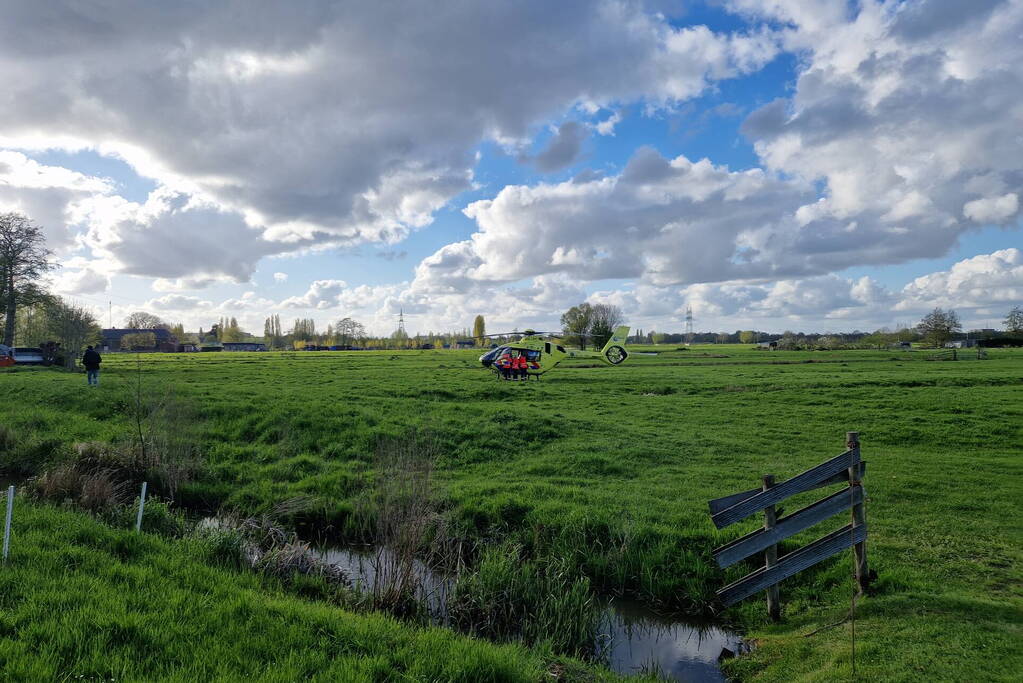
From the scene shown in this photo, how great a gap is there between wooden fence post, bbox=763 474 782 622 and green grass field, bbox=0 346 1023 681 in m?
0.18

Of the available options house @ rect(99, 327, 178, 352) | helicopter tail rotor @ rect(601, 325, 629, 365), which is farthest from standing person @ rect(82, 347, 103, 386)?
house @ rect(99, 327, 178, 352)

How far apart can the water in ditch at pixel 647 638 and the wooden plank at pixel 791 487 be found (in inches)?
77.6

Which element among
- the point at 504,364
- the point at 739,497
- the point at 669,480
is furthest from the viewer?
the point at 504,364

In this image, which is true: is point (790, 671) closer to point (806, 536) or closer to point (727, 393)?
point (806, 536)

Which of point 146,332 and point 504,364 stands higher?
point 146,332

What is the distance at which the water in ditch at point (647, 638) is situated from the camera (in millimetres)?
7355

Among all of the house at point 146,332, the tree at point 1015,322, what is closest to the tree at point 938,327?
the tree at point 1015,322

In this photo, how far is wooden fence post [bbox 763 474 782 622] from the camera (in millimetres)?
7340

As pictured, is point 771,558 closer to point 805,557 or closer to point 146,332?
A: point 805,557

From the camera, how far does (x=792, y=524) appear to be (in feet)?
23.9

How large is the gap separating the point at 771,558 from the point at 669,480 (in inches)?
238

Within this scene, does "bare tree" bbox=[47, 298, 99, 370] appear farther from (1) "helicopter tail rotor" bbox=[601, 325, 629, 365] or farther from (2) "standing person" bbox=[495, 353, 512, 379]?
(1) "helicopter tail rotor" bbox=[601, 325, 629, 365]

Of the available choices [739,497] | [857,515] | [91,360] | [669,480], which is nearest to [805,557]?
[857,515]

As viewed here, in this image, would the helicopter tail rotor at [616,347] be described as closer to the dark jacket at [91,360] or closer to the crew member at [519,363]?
the crew member at [519,363]
